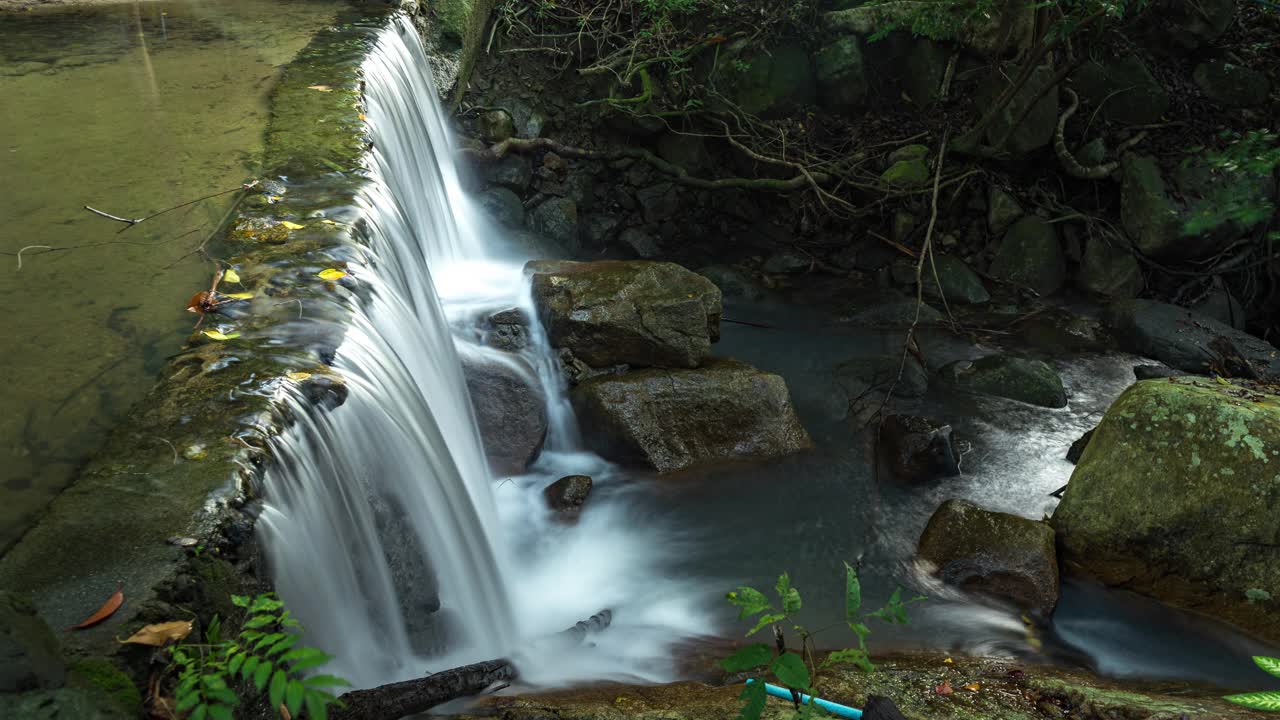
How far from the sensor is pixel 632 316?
5504 millimetres

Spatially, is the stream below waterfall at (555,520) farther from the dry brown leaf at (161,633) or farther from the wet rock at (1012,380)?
the dry brown leaf at (161,633)

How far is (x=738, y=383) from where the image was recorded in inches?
209

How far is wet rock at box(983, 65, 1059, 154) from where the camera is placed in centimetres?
750

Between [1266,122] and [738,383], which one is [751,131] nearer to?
[738,383]

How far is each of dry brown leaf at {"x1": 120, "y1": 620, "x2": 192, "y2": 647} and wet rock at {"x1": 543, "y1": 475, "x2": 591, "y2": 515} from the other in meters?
2.97

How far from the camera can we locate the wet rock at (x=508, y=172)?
25.8 ft

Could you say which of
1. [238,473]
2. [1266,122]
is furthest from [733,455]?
[1266,122]

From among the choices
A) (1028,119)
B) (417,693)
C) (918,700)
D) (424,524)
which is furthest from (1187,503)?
(1028,119)

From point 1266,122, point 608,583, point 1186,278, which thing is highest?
point 1266,122

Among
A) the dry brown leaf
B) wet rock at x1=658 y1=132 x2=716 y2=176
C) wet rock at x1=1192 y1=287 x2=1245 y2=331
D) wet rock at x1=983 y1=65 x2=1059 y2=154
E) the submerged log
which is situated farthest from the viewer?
wet rock at x1=658 y1=132 x2=716 y2=176

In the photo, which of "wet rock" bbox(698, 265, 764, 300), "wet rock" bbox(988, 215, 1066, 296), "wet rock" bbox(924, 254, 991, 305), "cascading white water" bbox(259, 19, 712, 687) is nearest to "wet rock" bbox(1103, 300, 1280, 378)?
"wet rock" bbox(988, 215, 1066, 296)

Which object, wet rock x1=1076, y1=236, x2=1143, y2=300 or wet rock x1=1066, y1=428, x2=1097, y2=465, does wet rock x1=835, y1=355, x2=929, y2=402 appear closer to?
wet rock x1=1066, y1=428, x2=1097, y2=465

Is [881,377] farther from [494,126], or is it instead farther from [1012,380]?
[494,126]

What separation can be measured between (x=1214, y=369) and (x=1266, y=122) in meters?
2.86
